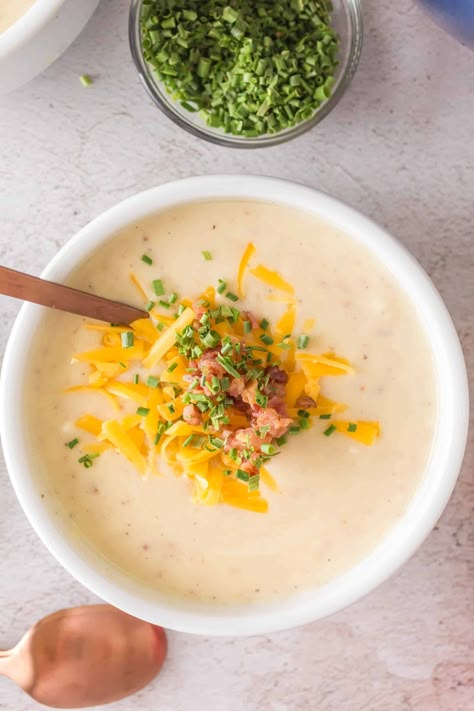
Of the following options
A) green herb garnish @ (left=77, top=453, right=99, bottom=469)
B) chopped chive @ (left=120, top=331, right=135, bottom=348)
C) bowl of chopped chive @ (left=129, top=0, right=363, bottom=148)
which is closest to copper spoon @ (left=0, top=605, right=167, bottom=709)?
green herb garnish @ (left=77, top=453, right=99, bottom=469)

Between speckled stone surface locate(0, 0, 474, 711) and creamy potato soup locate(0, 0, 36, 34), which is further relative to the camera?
speckled stone surface locate(0, 0, 474, 711)

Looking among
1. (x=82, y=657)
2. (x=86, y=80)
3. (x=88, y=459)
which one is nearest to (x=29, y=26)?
(x=86, y=80)

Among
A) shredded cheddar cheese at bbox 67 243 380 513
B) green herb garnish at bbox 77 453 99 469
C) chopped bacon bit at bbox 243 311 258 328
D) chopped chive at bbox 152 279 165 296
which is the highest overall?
chopped bacon bit at bbox 243 311 258 328

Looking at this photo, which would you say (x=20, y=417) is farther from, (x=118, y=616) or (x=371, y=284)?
(x=371, y=284)

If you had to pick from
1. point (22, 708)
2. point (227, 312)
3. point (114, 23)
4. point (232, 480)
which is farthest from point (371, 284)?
point (22, 708)

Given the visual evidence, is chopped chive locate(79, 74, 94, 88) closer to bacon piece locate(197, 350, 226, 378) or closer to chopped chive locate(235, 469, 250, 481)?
bacon piece locate(197, 350, 226, 378)

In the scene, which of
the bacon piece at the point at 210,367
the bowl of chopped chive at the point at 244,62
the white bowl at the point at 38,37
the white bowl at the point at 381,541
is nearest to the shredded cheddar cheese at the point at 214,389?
the bacon piece at the point at 210,367

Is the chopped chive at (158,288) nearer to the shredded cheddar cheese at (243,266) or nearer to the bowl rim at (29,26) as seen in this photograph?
the shredded cheddar cheese at (243,266)

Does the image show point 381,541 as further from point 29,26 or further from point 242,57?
point 29,26
